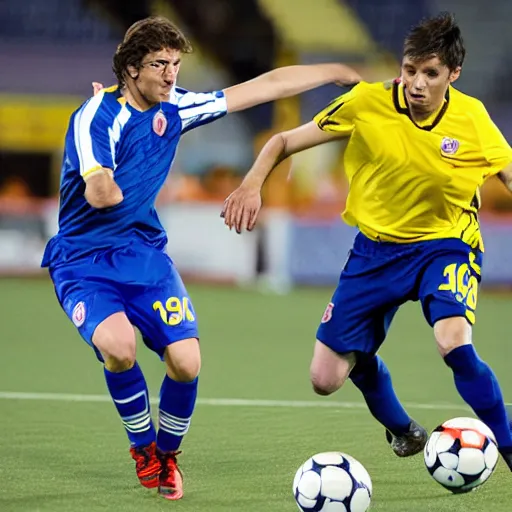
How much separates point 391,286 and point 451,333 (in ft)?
1.34

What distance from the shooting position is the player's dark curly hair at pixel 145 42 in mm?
4859

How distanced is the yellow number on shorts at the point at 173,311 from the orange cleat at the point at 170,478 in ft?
1.74

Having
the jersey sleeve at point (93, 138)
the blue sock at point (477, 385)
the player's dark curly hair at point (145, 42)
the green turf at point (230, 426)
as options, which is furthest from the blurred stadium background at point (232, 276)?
the player's dark curly hair at point (145, 42)

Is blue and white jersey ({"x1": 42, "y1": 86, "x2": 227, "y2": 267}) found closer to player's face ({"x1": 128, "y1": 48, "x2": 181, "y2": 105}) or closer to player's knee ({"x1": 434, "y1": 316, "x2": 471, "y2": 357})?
player's face ({"x1": 128, "y1": 48, "x2": 181, "y2": 105})

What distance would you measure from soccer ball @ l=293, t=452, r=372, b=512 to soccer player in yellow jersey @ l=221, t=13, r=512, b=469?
2.43 feet

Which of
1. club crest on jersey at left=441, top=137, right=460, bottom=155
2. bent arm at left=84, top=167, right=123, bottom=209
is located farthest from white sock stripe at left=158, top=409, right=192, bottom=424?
club crest on jersey at left=441, top=137, right=460, bottom=155

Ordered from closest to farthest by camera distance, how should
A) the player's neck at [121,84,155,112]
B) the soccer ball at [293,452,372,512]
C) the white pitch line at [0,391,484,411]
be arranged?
the soccer ball at [293,452,372,512], the player's neck at [121,84,155,112], the white pitch line at [0,391,484,411]

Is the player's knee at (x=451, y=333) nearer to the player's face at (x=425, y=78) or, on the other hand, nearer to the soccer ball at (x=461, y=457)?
the soccer ball at (x=461, y=457)

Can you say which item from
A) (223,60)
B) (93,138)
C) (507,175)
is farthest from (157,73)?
(223,60)

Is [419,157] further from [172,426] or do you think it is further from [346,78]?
[172,426]

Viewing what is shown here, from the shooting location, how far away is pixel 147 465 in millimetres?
4895

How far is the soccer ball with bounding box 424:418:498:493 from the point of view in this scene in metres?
4.65

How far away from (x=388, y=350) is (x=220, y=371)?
1593 mm

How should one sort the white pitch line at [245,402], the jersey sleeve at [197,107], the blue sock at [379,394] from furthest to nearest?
1. the white pitch line at [245,402]
2. the blue sock at [379,394]
3. the jersey sleeve at [197,107]
